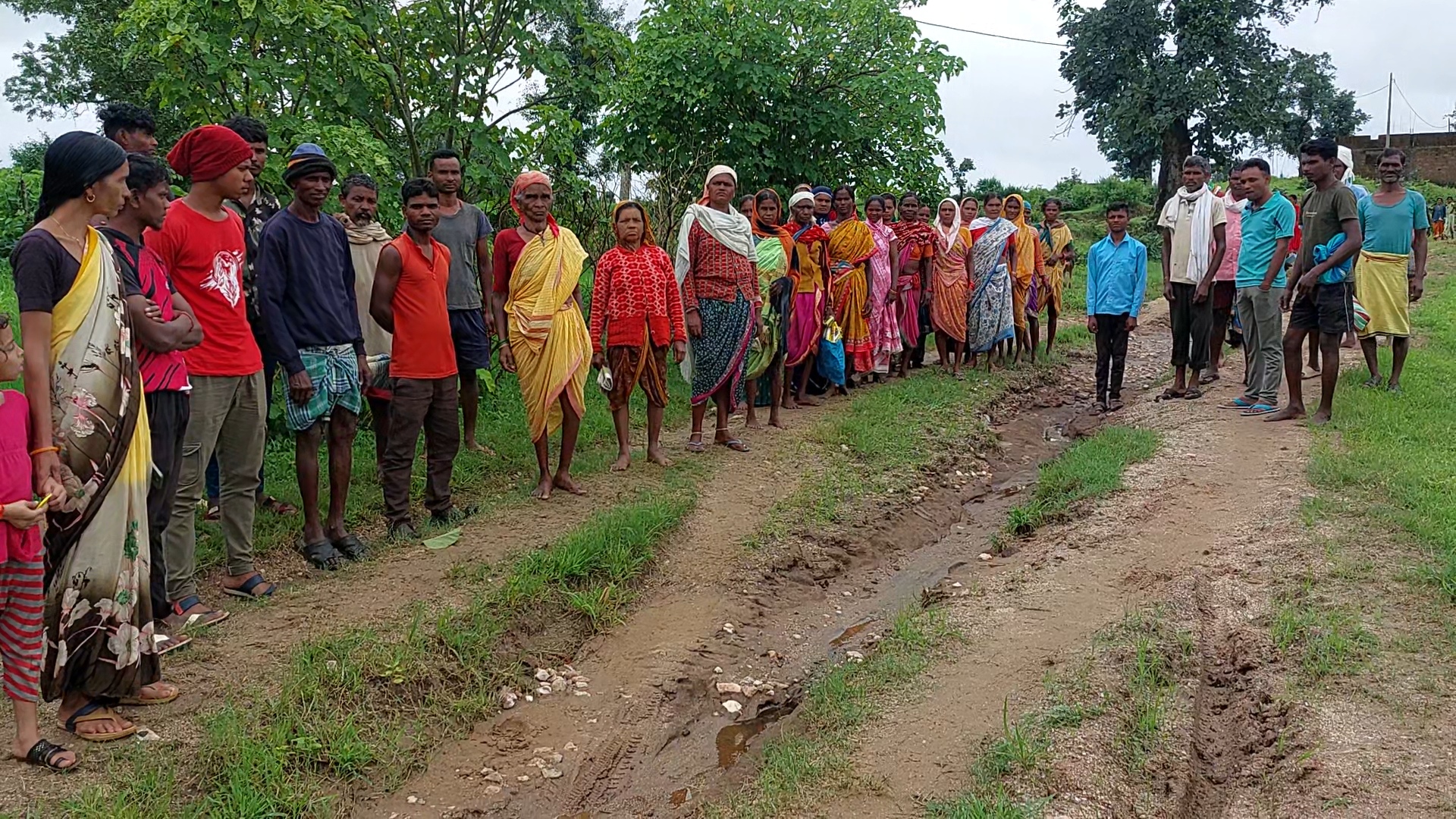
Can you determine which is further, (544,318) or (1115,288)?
(1115,288)

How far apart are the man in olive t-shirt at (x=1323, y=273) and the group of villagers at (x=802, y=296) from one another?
3.43 meters

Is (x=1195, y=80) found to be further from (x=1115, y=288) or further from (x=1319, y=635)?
(x=1319, y=635)

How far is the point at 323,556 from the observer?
488 cm

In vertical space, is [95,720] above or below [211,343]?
below

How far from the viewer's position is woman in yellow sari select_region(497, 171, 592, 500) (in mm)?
5707

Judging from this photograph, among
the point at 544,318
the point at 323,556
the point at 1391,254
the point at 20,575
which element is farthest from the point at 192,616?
the point at 1391,254

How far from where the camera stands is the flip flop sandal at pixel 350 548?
5.00 m

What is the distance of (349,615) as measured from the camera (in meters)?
4.24

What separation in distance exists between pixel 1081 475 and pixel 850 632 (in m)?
2.46

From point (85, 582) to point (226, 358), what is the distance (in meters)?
1.27

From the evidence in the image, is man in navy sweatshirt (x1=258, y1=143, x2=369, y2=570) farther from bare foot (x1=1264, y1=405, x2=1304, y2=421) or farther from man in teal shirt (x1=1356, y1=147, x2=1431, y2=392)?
man in teal shirt (x1=1356, y1=147, x2=1431, y2=392)

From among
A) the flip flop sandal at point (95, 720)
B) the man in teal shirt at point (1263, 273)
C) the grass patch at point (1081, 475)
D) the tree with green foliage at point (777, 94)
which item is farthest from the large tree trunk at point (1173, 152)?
the flip flop sandal at point (95, 720)

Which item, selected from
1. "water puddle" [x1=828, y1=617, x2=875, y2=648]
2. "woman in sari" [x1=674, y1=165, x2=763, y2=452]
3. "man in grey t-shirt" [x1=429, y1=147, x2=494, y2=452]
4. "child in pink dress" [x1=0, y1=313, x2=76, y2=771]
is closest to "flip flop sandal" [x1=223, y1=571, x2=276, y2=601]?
"child in pink dress" [x1=0, y1=313, x2=76, y2=771]

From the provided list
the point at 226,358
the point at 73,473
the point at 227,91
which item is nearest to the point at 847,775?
the point at 73,473
